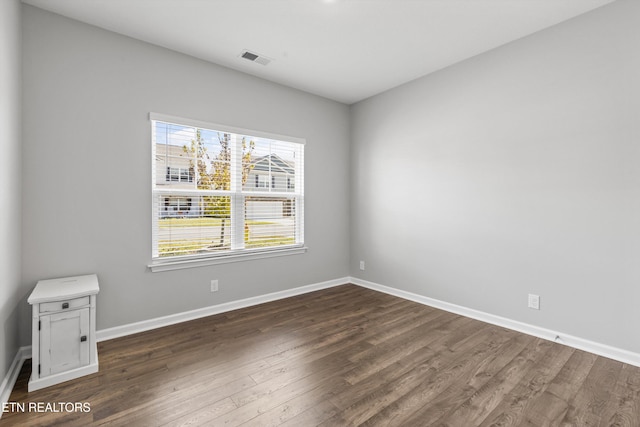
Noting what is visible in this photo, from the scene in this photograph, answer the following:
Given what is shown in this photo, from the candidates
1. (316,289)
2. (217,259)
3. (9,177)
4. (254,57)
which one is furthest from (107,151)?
(316,289)

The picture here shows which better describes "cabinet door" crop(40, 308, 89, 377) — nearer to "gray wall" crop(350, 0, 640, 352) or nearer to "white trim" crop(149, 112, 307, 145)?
"white trim" crop(149, 112, 307, 145)

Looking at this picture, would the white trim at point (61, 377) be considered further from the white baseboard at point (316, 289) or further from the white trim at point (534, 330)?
the white trim at point (534, 330)

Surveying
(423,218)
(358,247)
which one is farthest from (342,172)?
(423,218)

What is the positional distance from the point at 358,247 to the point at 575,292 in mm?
2609

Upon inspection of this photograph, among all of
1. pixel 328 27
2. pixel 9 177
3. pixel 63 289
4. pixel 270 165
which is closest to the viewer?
pixel 9 177

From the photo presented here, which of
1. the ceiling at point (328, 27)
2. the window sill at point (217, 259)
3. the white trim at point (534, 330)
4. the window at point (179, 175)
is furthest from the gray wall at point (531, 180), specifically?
the window at point (179, 175)

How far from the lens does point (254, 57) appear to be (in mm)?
3201

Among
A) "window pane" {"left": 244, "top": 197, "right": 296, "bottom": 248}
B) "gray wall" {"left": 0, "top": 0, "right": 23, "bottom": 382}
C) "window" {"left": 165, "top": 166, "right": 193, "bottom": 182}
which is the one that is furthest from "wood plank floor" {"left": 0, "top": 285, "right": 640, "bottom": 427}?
"window" {"left": 165, "top": 166, "right": 193, "bottom": 182}

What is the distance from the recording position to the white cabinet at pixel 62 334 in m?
1.97

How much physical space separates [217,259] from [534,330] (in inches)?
129

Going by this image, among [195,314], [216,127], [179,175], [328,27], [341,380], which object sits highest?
[328,27]

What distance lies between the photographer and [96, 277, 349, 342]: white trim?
273 cm

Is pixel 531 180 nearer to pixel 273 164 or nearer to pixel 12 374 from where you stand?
pixel 273 164

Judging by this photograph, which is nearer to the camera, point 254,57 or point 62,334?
point 62,334
